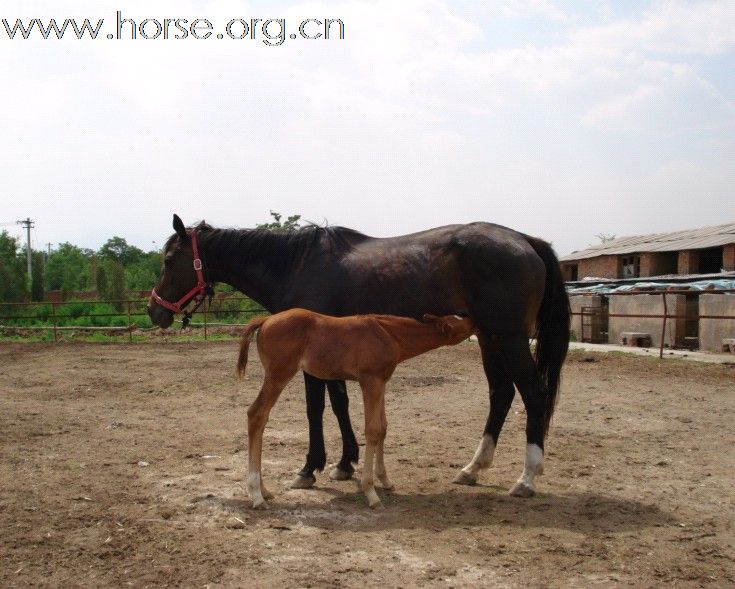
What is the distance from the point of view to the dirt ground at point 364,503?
11.7 ft

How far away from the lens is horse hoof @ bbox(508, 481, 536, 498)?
4977mm

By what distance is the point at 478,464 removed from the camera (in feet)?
17.8

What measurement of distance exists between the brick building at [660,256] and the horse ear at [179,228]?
70.0 ft

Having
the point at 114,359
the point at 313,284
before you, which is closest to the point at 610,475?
the point at 313,284

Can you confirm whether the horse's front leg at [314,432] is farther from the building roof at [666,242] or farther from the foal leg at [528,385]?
the building roof at [666,242]

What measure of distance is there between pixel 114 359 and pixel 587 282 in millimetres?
21081

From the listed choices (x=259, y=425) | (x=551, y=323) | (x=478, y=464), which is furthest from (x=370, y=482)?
(x=551, y=323)

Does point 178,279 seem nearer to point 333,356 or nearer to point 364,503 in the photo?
point 333,356

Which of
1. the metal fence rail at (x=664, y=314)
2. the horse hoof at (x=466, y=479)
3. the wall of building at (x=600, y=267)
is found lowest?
the horse hoof at (x=466, y=479)

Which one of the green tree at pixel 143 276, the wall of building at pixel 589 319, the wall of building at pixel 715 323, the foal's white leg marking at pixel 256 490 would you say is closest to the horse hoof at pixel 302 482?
the foal's white leg marking at pixel 256 490

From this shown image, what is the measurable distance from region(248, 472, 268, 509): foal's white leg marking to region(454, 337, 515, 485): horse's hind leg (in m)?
1.61

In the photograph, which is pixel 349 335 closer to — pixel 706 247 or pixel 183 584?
pixel 183 584

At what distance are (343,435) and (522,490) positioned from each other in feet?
4.79

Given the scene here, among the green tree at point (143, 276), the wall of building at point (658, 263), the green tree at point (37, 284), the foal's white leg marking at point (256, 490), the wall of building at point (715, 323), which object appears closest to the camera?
the foal's white leg marking at point (256, 490)
